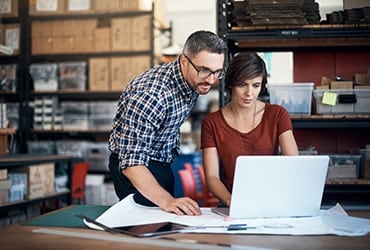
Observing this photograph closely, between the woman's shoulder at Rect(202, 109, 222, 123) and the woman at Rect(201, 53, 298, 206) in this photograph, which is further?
the woman's shoulder at Rect(202, 109, 222, 123)

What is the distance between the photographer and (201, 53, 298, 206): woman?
1.91m

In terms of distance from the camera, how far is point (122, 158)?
5.81 ft

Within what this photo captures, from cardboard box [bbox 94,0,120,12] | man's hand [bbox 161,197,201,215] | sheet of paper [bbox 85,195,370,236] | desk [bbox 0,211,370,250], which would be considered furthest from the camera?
cardboard box [bbox 94,0,120,12]

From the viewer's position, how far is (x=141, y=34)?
510cm

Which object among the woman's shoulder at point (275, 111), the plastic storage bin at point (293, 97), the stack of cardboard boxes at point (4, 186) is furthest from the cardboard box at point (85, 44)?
the woman's shoulder at point (275, 111)

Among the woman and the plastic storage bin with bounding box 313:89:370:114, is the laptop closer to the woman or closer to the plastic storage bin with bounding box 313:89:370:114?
the woman

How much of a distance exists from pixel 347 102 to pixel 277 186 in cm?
122

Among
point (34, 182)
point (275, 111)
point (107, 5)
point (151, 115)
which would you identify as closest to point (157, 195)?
point (151, 115)

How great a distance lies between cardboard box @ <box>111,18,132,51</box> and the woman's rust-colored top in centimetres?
330

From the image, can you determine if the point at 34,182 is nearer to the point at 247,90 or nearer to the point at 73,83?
the point at 73,83

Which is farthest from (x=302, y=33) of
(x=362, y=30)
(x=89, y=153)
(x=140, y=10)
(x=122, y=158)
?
(x=89, y=153)

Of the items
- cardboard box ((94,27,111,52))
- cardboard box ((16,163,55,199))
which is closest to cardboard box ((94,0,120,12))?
cardboard box ((94,27,111,52))

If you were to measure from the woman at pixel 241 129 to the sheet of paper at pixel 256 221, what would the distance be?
0.41 meters

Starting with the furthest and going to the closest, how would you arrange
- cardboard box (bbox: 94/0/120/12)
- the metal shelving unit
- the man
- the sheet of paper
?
cardboard box (bbox: 94/0/120/12), the metal shelving unit, the man, the sheet of paper
